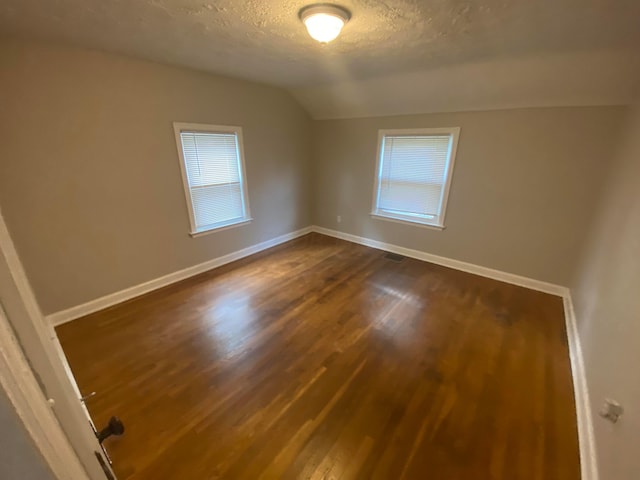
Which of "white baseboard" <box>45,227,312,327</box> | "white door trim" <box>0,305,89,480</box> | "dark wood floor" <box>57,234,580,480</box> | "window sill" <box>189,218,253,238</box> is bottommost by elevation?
"dark wood floor" <box>57,234,580,480</box>

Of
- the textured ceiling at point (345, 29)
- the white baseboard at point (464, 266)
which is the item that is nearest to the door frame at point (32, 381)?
the textured ceiling at point (345, 29)

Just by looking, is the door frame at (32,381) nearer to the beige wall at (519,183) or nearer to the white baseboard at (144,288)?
the white baseboard at (144,288)

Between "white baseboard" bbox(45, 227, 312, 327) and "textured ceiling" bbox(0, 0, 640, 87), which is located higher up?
"textured ceiling" bbox(0, 0, 640, 87)

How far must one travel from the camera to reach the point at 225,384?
1.88m

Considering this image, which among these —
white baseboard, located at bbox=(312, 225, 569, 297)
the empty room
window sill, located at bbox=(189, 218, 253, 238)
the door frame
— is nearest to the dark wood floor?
the empty room

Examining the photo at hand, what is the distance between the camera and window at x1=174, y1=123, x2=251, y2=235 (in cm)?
306

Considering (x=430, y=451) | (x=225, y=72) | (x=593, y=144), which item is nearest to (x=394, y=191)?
(x=593, y=144)

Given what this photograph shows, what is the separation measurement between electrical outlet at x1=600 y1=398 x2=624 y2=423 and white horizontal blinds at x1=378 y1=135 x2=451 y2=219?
104 inches

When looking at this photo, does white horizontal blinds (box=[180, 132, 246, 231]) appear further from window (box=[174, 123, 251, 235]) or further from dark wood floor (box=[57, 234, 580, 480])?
dark wood floor (box=[57, 234, 580, 480])

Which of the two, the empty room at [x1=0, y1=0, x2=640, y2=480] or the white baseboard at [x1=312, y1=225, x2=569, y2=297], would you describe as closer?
the empty room at [x1=0, y1=0, x2=640, y2=480]

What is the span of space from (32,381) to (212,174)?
320 cm

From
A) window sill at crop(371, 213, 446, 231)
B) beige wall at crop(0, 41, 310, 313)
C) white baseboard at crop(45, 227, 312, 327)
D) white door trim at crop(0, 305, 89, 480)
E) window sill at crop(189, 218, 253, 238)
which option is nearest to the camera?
white door trim at crop(0, 305, 89, 480)

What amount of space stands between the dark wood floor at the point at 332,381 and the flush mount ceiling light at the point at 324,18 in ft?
7.36

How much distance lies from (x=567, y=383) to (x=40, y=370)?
2.82 m
